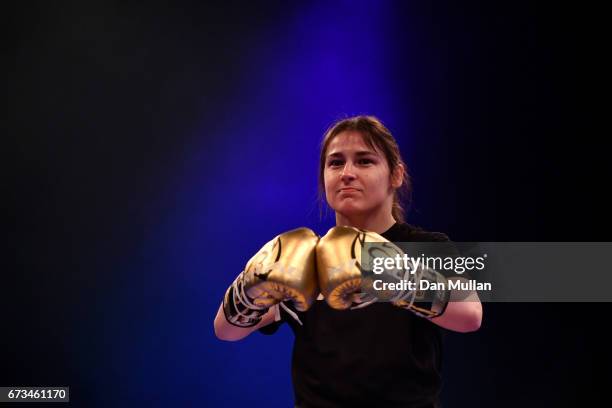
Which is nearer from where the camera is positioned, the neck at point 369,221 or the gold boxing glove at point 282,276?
the gold boxing glove at point 282,276

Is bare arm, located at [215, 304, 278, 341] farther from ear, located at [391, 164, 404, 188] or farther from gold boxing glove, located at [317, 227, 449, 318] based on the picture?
ear, located at [391, 164, 404, 188]

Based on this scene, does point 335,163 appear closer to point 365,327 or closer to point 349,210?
point 349,210

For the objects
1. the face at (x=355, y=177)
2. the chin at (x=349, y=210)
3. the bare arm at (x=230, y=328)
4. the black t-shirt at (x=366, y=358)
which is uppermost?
the face at (x=355, y=177)

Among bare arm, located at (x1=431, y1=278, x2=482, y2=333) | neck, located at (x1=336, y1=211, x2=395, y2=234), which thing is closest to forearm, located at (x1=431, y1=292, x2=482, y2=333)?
bare arm, located at (x1=431, y1=278, x2=482, y2=333)

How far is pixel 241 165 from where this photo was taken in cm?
210

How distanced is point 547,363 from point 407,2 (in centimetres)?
160

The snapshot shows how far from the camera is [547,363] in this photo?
188cm

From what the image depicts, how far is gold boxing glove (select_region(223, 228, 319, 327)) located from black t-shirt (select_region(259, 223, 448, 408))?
19 centimetres

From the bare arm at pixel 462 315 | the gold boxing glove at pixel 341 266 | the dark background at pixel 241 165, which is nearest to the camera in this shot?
the gold boxing glove at pixel 341 266

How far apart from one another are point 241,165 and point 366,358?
1.22m

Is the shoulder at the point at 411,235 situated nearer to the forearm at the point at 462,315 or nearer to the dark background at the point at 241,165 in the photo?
the forearm at the point at 462,315

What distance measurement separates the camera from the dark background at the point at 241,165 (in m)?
1.91

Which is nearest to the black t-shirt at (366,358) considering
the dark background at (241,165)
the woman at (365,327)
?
the woman at (365,327)

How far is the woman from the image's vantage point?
1037 mm
